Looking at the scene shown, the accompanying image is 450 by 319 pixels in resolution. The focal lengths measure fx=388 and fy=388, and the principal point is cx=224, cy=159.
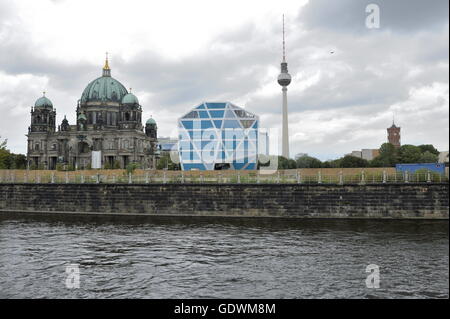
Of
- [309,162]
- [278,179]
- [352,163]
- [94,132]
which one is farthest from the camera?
[94,132]

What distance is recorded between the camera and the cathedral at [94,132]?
403 ft

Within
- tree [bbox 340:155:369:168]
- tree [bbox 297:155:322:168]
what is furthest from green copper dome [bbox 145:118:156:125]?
tree [bbox 340:155:369:168]

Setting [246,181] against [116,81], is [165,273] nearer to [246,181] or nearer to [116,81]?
[246,181]

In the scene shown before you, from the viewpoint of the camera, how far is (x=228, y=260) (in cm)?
2253

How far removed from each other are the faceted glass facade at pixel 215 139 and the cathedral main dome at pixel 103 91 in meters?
55.5

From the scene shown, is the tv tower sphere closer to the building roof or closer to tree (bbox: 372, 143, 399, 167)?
tree (bbox: 372, 143, 399, 167)

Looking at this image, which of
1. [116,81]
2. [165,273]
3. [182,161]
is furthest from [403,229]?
[116,81]

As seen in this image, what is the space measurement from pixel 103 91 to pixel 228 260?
118224 millimetres

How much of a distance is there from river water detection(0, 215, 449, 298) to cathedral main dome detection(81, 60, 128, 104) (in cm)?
9837

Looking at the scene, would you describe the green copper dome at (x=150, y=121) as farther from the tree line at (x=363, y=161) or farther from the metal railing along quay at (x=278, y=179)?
the metal railing along quay at (x=278, y=179)

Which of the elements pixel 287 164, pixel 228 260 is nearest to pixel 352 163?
pixel 287 164

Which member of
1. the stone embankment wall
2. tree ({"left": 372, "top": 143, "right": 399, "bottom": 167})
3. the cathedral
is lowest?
the stone embankment wall

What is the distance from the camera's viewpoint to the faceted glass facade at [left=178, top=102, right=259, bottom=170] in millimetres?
83500

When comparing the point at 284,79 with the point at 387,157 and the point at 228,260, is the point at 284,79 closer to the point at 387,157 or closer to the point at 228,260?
the point at 387,157
